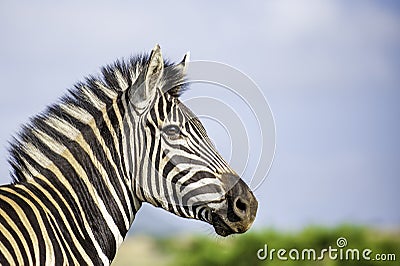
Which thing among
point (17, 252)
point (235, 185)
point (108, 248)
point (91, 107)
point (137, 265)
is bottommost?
point (17, 252)

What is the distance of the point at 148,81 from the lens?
16.8 ft

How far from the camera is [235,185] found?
16.6 feet

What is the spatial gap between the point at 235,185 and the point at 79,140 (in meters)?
1.24

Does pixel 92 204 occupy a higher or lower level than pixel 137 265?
lower

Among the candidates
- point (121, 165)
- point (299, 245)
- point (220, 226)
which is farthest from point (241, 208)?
point (299, 245)

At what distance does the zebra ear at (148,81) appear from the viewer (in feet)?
16.6

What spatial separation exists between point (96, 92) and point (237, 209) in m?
1.46

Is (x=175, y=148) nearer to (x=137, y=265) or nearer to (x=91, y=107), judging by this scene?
(x=91, y=107)

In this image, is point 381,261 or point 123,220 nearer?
point 123,220

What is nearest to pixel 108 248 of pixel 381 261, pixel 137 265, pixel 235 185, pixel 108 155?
pixel 108 155

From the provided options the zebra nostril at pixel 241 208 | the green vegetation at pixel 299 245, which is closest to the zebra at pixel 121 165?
the zebra nostril at pixel 241 208

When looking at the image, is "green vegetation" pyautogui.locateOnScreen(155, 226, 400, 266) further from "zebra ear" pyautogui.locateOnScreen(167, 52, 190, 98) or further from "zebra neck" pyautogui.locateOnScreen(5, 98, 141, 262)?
"zebra neck" pyautogui.locateOnScreen(5, 98, 141, 262)

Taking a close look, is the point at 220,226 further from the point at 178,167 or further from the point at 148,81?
the point at 148,81

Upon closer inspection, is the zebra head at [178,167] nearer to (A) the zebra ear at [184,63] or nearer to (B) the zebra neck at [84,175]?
(B) the zebra neck at [84,175]
